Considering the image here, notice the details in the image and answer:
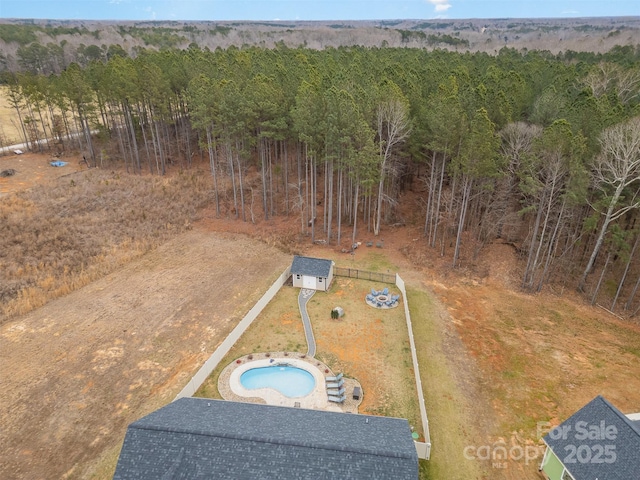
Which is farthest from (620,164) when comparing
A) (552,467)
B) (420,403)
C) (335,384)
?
(335,384)

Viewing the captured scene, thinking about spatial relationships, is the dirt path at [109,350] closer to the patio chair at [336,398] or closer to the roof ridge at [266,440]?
the roof ridge at [266,440]

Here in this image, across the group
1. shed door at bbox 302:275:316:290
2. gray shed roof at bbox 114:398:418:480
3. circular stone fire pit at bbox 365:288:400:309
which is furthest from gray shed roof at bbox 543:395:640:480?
shed door at bbox 302:275:316:290

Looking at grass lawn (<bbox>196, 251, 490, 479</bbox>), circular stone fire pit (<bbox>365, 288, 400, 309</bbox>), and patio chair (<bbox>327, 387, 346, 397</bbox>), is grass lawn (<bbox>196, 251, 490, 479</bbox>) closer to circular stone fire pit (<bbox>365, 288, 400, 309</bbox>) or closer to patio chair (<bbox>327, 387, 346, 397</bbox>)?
circular stone fire pit (<bbox>365, 288, 400, 309</bbox>)

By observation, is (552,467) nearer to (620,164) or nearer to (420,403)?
(420,403)

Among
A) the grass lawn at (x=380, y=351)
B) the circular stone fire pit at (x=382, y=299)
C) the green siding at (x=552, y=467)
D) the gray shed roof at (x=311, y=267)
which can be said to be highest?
the gray shed roof at (x=311, y=267)

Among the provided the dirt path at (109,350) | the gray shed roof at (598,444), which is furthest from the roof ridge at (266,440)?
the gray shed roof at (598,444)

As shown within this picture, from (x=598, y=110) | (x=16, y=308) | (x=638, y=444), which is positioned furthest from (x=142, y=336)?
(x=598, y=110)

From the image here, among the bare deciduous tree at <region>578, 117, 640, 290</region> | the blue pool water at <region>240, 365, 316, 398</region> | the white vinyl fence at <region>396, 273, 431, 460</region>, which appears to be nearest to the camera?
the white vinyl fence at <region>396, 273, 431, 460</region>
